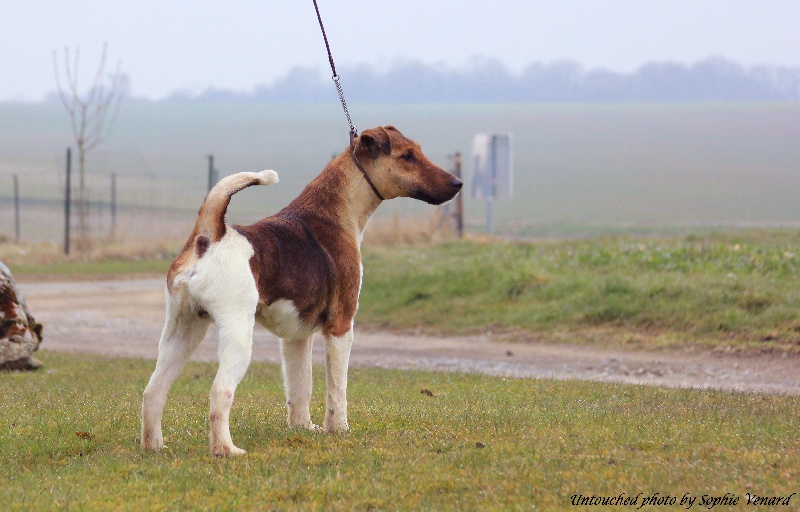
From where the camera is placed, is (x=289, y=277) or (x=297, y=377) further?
(x=297, y=377)

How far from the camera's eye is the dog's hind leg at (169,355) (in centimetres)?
649

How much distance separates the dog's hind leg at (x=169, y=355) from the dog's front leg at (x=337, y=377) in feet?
2.76

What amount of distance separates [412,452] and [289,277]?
127cm

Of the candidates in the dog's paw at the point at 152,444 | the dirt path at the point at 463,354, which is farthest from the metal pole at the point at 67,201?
the dog's paw at the point at 152,444

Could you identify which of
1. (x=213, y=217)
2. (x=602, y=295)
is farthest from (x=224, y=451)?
(x=602, y=295)

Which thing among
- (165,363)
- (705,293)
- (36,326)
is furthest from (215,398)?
(705,293)

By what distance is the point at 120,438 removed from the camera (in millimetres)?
7242

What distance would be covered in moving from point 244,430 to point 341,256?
138 cm

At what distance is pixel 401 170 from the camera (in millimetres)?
7316

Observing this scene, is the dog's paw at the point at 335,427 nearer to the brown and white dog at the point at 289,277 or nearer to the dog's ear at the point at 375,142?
the brown and white dog at the point at 289,277

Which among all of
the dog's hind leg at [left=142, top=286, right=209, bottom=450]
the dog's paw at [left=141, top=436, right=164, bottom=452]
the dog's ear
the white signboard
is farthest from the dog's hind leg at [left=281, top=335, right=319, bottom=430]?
the white signboard

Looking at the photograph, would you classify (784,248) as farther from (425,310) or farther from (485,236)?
(485,236)

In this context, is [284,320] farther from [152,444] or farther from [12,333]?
[12,333]

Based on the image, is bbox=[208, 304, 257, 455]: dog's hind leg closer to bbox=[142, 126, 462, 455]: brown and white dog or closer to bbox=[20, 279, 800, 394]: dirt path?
bbox=[142, 126, 462, 455]: brown and white dog
